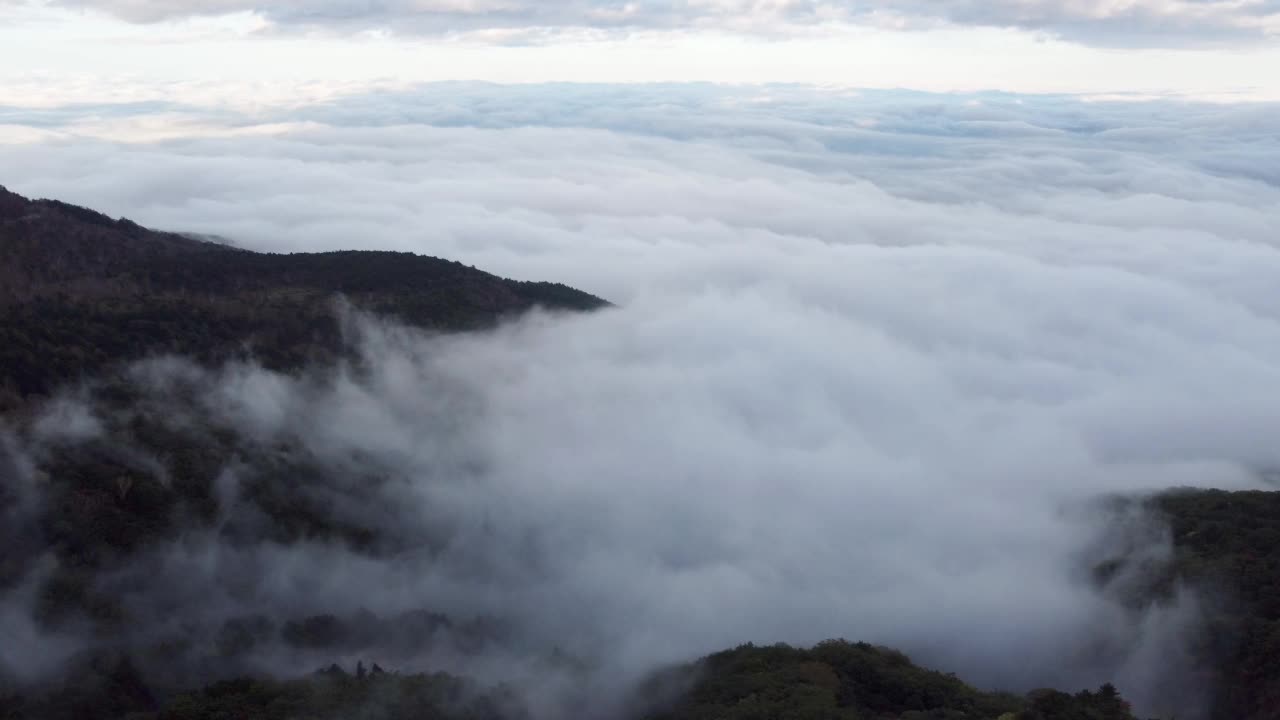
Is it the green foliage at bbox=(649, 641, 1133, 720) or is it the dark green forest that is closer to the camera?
the green foliage at bbox=(649, 641, 1133, 720)

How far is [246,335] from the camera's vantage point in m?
83.4

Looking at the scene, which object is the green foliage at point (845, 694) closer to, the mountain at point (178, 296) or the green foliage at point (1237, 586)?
the green foliage at point (1237, 586)

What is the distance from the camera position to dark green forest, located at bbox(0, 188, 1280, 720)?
42.6 meters

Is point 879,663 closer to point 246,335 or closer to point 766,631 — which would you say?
point 766,631

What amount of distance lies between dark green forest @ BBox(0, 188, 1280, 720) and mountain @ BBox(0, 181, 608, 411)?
0.84ft

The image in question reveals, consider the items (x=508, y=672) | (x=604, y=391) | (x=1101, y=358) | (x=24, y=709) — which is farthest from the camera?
(x=1101, y=358)

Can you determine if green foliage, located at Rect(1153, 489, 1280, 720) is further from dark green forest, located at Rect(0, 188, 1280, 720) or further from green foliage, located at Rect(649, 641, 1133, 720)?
green foliage, located at Rect(649, 641, 1133, 720)

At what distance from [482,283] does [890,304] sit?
289 feet

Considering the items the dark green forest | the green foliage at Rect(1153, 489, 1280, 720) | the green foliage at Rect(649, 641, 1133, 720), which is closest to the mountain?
the dark green forest

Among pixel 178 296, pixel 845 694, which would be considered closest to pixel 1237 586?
pixel 845 694

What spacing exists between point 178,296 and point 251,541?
34453 mm

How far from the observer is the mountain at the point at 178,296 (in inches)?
2778

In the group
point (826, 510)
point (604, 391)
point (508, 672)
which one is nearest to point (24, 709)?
point (508, 672)

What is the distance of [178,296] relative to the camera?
86.8 metres
